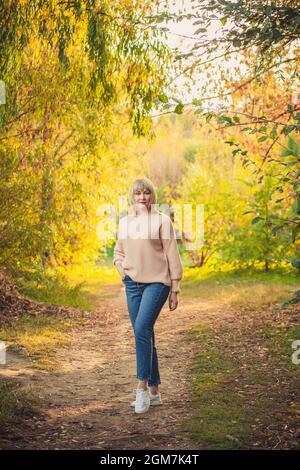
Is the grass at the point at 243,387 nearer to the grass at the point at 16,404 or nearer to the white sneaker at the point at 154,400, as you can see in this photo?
the white sneaker at the point at 154,400

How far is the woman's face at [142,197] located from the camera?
5.09 m

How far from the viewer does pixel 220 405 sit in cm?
509

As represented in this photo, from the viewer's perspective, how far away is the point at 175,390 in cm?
570

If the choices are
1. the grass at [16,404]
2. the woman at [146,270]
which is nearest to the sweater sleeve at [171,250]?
the woman at [146,270]

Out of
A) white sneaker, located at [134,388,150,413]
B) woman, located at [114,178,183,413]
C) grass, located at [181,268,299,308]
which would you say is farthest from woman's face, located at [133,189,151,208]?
grass, located at [181,268,299,308]

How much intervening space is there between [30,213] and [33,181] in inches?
19.3

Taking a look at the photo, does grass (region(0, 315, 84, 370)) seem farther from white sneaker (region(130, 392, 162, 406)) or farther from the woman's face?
the woman's face

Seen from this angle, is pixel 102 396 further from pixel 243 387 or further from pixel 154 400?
pixel 243 387

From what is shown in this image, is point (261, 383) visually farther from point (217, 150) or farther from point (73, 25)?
point (217, 150)

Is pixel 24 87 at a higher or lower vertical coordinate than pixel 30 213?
higher

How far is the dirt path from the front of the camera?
14.4 feet

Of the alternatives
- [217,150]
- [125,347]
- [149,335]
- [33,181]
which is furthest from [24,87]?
[217,150]

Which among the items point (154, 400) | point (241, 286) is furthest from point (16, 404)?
point (241, 286)

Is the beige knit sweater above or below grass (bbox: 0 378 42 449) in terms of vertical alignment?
above
